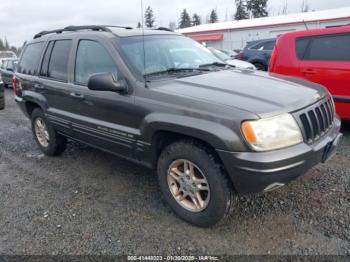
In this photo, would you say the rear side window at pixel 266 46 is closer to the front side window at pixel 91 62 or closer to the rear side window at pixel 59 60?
the rear side window at pixel 59 60

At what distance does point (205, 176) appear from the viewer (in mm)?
2750

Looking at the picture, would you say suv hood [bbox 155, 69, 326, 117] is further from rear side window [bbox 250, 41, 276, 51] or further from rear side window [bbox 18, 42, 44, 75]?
rear side window [bbox 250, 41, 276, 51]

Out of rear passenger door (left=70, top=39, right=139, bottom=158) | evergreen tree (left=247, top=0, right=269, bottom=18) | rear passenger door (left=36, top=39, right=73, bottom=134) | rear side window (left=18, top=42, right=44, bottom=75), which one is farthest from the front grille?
evergreen tree (left=247, top=0, right=269, bottom=18)

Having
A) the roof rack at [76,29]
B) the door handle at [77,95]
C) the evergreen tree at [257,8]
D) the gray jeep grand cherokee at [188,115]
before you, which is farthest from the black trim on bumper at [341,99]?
the evergreen tree at [257,8]

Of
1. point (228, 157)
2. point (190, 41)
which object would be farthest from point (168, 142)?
point (190, 41)

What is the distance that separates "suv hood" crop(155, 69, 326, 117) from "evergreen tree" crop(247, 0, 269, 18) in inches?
2372

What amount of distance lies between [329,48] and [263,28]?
29.5 m

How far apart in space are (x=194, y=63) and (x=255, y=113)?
1528mm

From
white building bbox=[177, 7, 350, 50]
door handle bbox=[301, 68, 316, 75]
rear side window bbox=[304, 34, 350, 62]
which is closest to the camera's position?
rear side window bbox=[304, 34, 350, 62]

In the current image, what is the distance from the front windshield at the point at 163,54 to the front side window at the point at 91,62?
226 millimetres

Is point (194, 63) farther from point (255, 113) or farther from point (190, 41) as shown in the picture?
point (255, 113)

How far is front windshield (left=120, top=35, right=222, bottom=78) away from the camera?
3.39 m

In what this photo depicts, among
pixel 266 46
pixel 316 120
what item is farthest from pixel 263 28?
pixel 316 120

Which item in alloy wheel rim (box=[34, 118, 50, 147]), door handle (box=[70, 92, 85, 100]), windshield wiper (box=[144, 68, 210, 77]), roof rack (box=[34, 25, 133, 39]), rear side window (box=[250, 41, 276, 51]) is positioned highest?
roof rack (box=[34, 25, 133, 39])
